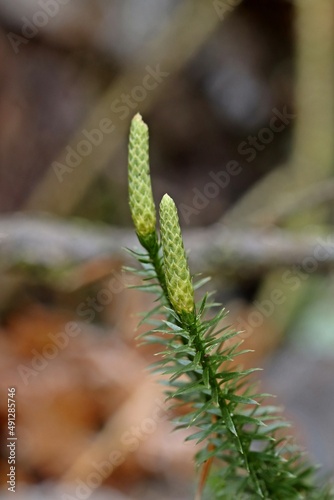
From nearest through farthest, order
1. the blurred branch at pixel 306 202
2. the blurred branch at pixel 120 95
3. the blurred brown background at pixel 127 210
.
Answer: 1. the blurred brown background at pixel 127 210
2. the blurred branch at pixel 306 202
3. the blurred branch at pixel 120 95

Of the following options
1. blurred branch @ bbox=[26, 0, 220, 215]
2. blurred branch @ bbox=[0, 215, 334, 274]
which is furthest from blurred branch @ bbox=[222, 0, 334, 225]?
blurred branch @ bbox=[0, 215, 334, 274]

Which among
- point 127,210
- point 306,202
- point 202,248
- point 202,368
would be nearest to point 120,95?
point 127,210

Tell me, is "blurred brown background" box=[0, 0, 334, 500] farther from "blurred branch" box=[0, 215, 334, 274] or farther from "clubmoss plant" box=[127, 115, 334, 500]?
"clubmoss plant" box=[127, 115, 334, 500]

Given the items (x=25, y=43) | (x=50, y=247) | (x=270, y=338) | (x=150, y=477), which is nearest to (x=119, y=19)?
(x=25, y=43)

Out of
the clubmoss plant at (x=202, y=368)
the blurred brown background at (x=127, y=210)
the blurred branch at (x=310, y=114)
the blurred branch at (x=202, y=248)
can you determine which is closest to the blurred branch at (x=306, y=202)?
the blurred brown background at (x=127, y=210)

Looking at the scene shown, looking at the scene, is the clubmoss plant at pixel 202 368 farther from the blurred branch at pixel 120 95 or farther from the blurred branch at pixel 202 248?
the blurred branch at pixel 120 95

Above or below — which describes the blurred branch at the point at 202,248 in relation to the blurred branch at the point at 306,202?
below

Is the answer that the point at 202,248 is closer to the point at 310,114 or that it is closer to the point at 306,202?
the point at 306,202

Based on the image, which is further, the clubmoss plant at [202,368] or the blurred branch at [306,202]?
the blurred branch at [306,202]
